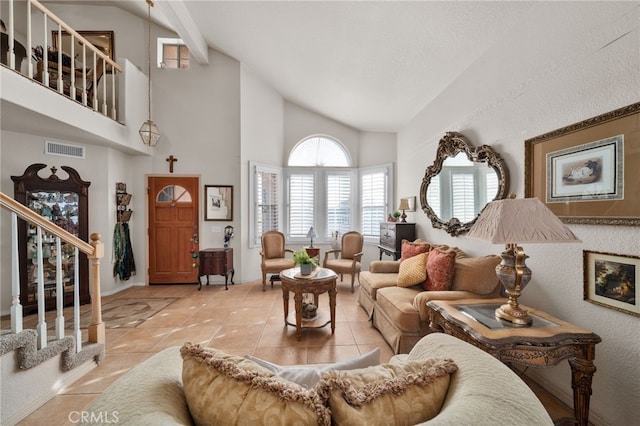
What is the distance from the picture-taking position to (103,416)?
64 centimetres

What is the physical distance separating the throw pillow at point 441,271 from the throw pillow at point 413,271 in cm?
12

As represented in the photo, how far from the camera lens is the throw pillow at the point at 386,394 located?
2.15ft

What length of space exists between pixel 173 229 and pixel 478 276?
4.88 m

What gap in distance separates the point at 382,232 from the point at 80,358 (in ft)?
13.3

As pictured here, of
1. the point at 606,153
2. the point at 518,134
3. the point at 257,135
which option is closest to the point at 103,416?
the point at 606,153

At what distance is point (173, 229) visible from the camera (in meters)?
4.86

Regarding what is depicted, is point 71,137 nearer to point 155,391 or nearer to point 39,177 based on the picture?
point 39,177

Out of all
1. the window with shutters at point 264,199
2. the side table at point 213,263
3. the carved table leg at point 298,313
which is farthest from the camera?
the window with shutters at point 264,199

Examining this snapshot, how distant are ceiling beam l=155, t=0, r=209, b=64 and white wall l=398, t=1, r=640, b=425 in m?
4.04

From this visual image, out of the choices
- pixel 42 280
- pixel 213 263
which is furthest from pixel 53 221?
pixel 42 280

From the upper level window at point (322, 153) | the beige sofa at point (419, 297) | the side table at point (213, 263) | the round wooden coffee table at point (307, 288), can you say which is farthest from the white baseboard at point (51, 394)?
the upper level window at point (322, 153)

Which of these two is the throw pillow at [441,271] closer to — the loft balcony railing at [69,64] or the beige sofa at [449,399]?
the beige sofa at [449,399]

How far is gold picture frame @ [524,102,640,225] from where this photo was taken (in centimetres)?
148

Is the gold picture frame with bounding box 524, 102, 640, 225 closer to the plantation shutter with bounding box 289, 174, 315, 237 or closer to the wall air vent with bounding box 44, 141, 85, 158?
the plantation shutter with bounding box 289, 174, 315, 237
